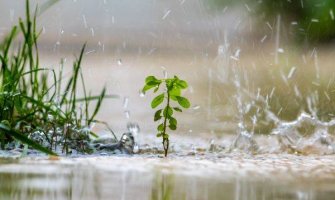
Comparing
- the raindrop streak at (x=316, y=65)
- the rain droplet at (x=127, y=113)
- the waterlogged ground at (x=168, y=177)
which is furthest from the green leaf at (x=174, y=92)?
the raindrop streak at (x=316, y=65)

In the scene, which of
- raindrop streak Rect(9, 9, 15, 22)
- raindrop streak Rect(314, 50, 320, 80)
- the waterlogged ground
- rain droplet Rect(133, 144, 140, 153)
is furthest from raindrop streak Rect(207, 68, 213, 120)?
raindrop streak Rect(9, 9, 15, 22)

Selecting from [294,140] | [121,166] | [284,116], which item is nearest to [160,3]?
[284,116]

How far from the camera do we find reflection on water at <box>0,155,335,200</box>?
5.76 ft

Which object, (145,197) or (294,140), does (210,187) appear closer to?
(145,197)

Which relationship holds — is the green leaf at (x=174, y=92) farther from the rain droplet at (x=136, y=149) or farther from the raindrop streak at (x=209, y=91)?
the raindrop streak at (x=209, y=91)

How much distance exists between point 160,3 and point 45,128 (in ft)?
26.1

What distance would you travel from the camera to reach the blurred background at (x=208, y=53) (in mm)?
4574

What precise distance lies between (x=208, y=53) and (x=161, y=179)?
273 inches

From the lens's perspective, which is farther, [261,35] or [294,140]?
[261,35]

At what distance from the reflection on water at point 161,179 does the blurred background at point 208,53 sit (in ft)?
2.99

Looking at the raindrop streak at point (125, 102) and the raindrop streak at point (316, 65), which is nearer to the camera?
the raindrop streak at point (125, 102)

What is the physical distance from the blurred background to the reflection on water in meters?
0.91

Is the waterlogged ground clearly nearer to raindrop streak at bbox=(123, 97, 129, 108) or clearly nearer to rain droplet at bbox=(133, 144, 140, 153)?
rain droplet at bbox=(133, 144, 140, 153)

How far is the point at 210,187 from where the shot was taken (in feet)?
6.12
